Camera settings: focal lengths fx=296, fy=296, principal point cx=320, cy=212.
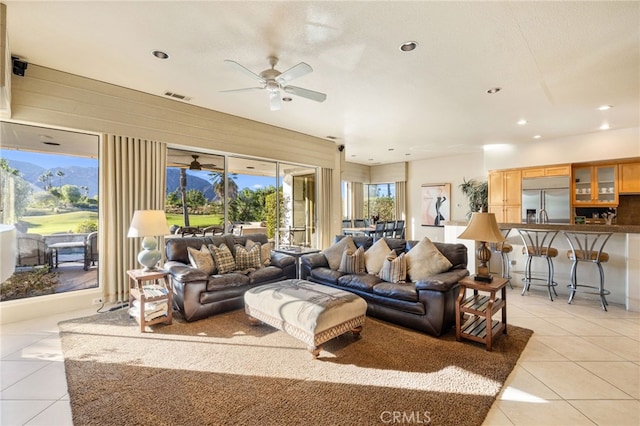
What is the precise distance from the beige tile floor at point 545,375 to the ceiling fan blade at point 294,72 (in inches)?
126

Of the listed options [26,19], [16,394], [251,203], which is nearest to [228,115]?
[251,203]

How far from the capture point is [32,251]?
155 inches

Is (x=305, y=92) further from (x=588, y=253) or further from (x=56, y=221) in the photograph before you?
(x=588, y=253)

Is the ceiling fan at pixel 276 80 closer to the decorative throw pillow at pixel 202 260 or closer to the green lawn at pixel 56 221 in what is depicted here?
the decorative throw pillow at pixel 202 260

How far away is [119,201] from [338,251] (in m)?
3.32

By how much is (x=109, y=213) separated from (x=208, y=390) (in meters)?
3.30

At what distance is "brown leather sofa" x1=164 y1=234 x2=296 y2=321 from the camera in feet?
11.7

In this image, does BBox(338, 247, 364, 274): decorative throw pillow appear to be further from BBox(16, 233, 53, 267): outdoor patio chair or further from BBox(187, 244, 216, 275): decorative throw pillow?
BBox(16, 233, 53, 267): outdoor patio chair

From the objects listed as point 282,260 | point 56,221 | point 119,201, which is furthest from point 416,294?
point 56,221

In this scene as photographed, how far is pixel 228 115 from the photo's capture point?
18.1ft

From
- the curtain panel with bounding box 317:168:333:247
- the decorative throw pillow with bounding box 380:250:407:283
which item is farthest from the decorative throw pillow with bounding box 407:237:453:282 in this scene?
the curtain panel with bounding box 317:168:333:247

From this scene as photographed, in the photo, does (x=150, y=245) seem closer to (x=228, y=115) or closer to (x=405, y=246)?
(x=228, y=115)

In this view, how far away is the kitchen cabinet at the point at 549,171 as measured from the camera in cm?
674

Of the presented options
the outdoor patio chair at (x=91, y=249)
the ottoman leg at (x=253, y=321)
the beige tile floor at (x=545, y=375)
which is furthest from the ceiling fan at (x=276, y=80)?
the beige tile floor at (x=545, y=375)
